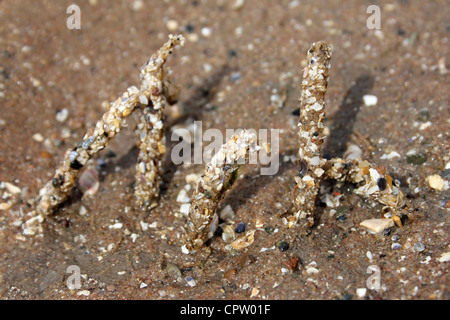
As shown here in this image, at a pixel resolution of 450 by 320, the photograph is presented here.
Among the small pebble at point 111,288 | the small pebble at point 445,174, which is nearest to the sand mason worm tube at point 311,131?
the small pebble at point 445,174

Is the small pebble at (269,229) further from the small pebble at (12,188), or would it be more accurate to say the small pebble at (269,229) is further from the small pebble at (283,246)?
the small pebble at (12,188)

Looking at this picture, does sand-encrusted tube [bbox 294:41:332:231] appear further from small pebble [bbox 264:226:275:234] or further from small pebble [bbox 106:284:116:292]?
small pebble [bbox 106:284:116:292]

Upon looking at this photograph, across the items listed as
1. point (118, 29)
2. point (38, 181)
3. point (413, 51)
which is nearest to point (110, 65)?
point (118, 29)

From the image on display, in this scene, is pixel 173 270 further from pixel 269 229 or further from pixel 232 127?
pixel 232 127

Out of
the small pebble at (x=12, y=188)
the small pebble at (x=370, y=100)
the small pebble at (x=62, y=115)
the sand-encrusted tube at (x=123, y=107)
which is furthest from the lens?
the small pebble at (x=62, y=115)

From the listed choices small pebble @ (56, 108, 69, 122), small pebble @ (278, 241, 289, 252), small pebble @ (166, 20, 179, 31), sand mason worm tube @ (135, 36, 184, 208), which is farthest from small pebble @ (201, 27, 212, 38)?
small pebble @ (278, 241, 289, 252)

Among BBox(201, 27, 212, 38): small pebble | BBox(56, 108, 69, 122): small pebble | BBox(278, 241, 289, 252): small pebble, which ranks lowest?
BBox(278, 241, 289, 252): small pebble

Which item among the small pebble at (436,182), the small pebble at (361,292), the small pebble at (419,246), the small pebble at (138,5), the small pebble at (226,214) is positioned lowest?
the small pebble at (361,292)
